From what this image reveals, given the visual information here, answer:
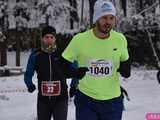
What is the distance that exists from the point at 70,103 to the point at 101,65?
622 cm

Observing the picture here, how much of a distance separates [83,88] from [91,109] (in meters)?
0.19

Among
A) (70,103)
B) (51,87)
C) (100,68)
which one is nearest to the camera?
(100,68)

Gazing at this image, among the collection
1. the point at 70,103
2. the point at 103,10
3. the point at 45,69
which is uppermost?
the point at 103,10

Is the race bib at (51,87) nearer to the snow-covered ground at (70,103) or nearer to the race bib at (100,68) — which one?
the race bib at (100,68)

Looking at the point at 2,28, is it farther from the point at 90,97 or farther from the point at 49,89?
the point at 90,97

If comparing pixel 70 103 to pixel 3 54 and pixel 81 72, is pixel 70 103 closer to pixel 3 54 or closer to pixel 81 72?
pixel 81 72

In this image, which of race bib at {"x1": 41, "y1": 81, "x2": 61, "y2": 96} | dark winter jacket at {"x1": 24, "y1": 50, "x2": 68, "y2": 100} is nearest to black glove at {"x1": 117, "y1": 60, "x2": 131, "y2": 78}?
race bib at {"x1": 41, "y1": 81, "x2": 61, "y2": 96}

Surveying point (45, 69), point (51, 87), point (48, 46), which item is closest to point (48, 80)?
point (45, 69)

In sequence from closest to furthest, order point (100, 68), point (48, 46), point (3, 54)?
point (100, 68)
point (48, 46)
point (3, 54)

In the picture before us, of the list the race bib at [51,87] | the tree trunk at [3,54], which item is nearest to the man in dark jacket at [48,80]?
the race bib at [51,87]

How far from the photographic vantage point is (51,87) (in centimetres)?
634

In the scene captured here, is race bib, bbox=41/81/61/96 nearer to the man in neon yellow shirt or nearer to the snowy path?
the man in neon yellow shirt

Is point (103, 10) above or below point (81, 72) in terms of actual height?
above

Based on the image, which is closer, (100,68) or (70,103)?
(100,68)
